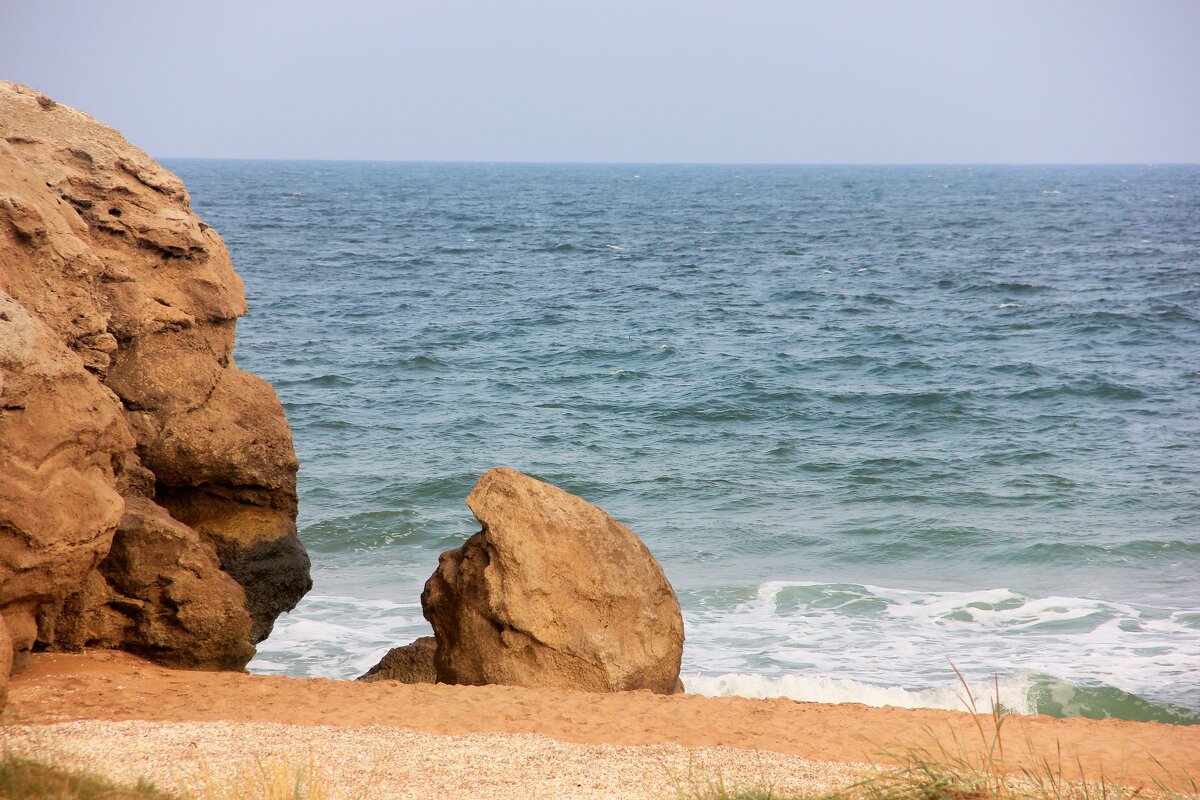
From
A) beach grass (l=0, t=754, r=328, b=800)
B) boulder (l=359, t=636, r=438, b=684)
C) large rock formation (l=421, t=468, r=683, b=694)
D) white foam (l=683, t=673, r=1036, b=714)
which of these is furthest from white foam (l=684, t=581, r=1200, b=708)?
beach grass (l=0, t=754, r=328, b=800)

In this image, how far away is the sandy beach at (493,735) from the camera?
5.68 m

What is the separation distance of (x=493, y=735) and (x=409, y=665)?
3297mm

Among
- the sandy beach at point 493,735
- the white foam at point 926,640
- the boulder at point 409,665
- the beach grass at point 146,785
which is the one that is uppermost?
the beach grass at point 146,785

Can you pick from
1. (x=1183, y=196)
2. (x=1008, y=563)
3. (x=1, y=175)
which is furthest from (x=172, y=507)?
(x=1183, y=196)

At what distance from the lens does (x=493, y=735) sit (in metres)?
6.48

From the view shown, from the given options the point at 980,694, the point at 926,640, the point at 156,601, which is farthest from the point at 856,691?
the point at 156,601

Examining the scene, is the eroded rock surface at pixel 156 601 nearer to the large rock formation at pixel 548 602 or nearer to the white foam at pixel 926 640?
the large rock formation at pixel 548 602

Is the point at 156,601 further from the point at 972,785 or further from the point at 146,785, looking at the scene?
the point at 972,785

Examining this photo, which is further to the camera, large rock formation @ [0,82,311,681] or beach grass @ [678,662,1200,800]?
large rock formation @ [0,82,311,681]

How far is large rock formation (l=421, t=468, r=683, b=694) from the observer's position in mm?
8078

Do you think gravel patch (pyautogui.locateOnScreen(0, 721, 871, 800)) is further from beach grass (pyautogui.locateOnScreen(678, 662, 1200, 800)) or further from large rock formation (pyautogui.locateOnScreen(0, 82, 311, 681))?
large rock formation (pyautogui.locateOnScreen(0, 82, 311, 681))

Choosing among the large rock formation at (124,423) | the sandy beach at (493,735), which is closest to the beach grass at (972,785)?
the sandy beach at (493,735)

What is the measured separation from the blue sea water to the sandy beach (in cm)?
125

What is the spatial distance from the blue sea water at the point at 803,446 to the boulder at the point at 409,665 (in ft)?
2.62
